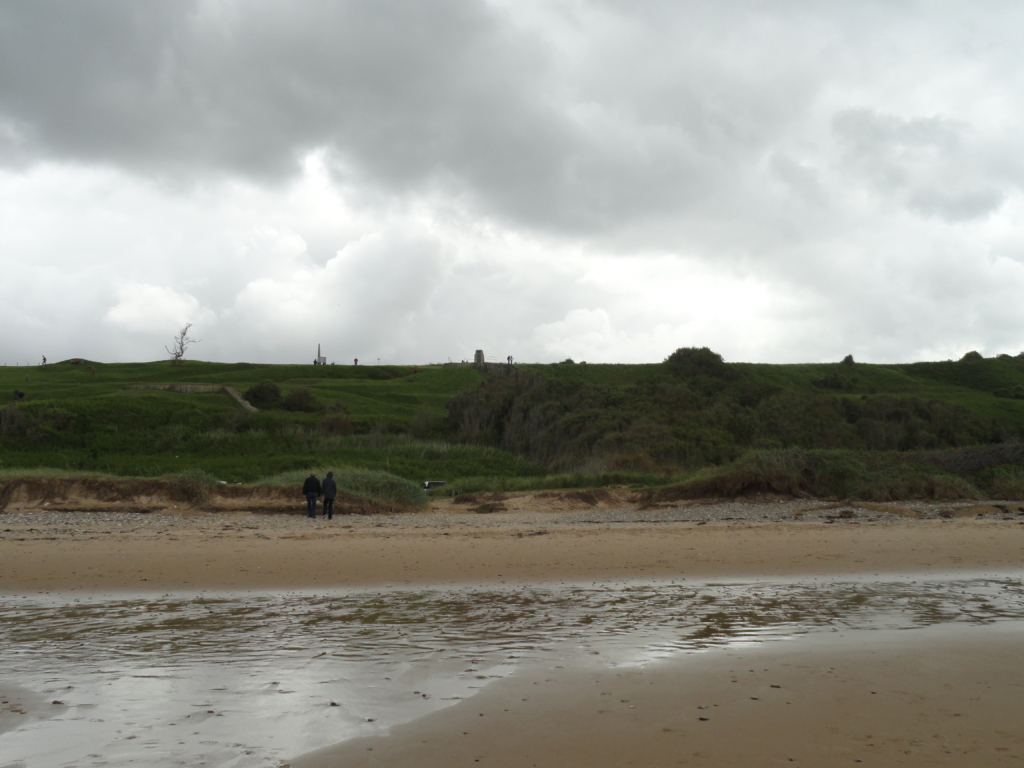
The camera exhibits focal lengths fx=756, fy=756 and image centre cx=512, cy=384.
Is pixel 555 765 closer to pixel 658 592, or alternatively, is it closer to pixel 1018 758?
pixel 1018 758

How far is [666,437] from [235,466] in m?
21.3

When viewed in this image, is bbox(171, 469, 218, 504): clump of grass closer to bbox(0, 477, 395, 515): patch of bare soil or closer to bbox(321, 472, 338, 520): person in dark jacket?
bbox(0, 477, 395, 515): patch of bare soil

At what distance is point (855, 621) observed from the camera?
8.05 meters

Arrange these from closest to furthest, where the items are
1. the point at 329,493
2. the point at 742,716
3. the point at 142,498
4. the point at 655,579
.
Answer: the point at 742,716, the point at 655,579, the point at 329,493, the point at 142,498

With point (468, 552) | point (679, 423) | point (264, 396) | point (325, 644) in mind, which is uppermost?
point (264, 396)

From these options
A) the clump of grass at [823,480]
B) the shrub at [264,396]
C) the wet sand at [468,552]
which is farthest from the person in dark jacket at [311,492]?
the shrub at [264,396]

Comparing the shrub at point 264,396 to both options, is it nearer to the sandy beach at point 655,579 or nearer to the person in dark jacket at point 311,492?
the sandy beach at point 655,579

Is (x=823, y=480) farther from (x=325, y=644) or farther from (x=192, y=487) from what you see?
(x=325, y=644)

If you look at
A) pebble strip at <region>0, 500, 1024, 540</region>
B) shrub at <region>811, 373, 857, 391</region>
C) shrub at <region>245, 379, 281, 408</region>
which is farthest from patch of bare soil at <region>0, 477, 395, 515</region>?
shrub at <region>811, 373, 857, 391</region>

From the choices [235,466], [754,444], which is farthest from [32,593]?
[754,444]

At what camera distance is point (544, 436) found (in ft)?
144

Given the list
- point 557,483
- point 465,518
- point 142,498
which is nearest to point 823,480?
point 557,483

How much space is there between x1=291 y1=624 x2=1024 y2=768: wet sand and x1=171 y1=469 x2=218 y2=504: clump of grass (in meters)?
22.0

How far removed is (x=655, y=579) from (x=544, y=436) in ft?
107
